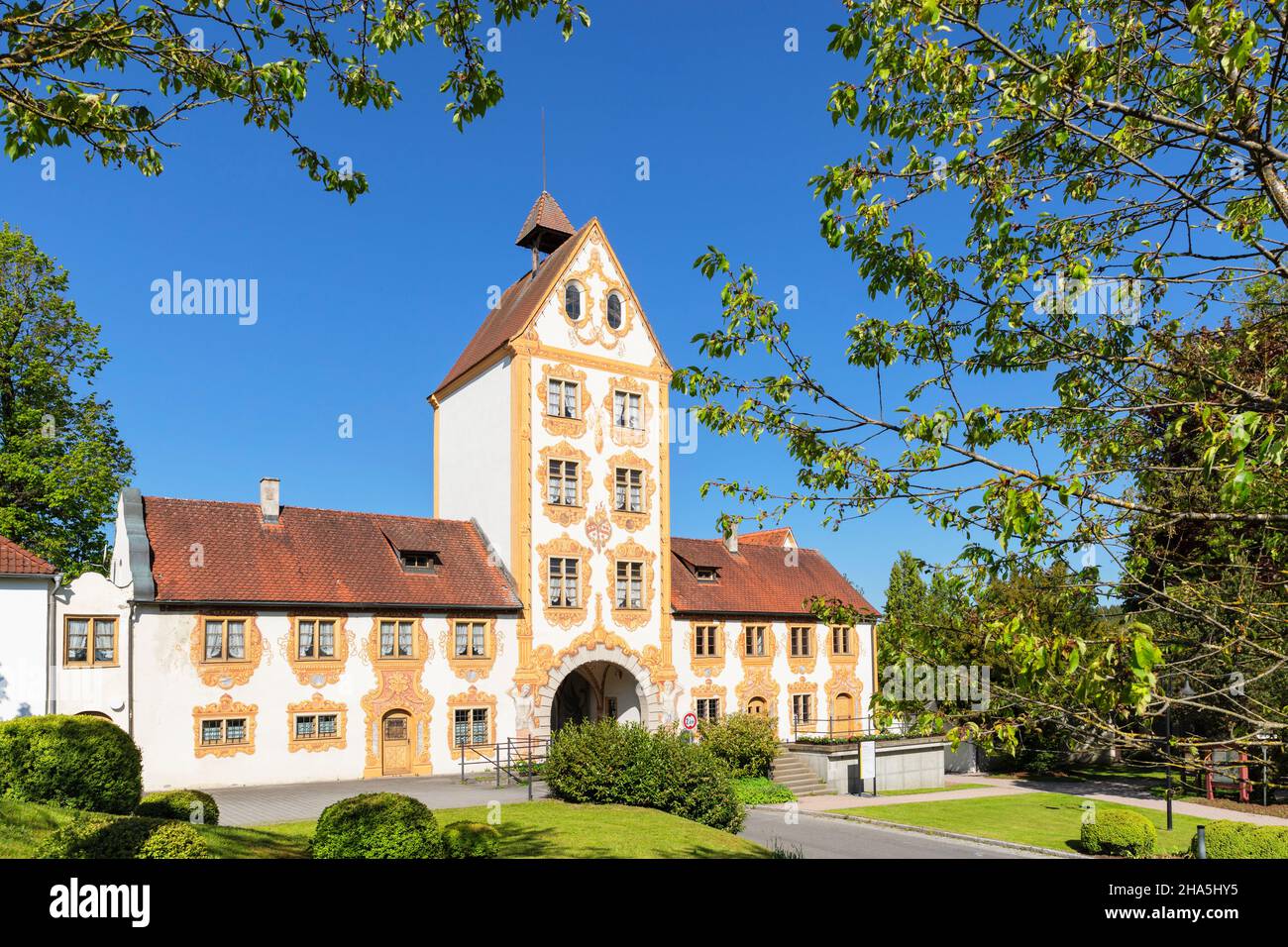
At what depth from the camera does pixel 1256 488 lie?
6898mm

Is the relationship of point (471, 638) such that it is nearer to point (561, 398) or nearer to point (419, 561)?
point (419, 561)

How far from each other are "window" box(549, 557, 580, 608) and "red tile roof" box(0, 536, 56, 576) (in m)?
16.0

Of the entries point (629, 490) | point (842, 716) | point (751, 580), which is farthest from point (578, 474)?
point (842, 716)

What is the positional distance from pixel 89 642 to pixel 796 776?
2361cm

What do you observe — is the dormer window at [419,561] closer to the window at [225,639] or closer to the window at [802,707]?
the window at [225,639]

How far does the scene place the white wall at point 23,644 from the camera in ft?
81.9

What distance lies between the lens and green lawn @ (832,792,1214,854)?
80.5ft

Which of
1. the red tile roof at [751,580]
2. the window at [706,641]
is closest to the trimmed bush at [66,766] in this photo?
the red tile roof at [751,580]

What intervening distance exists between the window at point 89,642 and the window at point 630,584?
57.0 ft

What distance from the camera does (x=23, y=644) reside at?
25.2m

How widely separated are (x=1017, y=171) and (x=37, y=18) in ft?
26.2

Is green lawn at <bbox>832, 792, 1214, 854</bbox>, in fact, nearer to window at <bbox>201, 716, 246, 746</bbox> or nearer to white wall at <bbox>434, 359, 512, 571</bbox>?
white wall at <bbox>434, 359, 512, 571</bbox>

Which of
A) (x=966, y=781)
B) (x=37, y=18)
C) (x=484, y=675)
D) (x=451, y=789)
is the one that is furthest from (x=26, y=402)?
(x=966, y=781)
